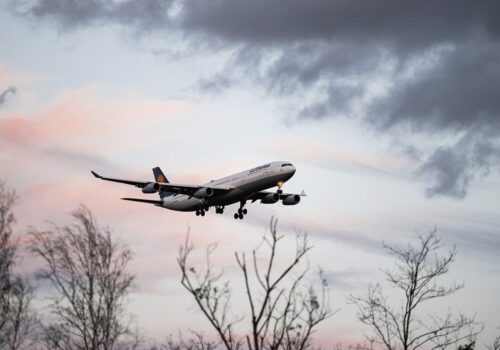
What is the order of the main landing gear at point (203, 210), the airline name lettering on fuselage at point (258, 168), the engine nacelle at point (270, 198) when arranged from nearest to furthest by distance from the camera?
the airline name lettering on fuselage at point (258, 168)
the main landing gear at point (203, 210)
the engine nacelle at point (270, 198)

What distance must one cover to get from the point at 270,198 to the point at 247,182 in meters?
8.41

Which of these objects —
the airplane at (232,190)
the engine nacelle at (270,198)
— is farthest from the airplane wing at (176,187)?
the engine nacelle at (270,198)

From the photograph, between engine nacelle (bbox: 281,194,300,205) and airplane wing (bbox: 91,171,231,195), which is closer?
airplane wing (bbox: 91,171,231,195)

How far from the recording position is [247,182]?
250 feet

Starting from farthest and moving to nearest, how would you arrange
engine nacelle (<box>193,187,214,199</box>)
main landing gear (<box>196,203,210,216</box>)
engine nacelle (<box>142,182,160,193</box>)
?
main landing gear (<box>196,203,210,216</box>), engine nacelle (<box>193,187,214,199</box>), engine nacelle (<box>142,182,160,193</box>)

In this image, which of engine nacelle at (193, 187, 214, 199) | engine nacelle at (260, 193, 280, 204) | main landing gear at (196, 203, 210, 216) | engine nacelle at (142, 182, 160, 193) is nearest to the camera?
engine nacelle at (142, 182, 160, 193)

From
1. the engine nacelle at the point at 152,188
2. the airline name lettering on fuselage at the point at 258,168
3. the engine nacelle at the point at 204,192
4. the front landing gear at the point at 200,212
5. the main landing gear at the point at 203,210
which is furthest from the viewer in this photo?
the front landing gear at the point at 200,212

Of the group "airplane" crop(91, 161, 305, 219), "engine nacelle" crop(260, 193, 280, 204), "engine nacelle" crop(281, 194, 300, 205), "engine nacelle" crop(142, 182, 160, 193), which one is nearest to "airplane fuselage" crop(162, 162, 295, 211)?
"airplane" crop(91, 161, 305, 219)

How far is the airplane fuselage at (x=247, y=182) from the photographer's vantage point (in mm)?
74250

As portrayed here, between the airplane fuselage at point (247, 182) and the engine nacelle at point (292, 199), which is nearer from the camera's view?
the airplane fuselage at point (247, 182)

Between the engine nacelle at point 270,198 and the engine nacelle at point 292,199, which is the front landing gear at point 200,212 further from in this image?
the engine nacelle at point 292,199

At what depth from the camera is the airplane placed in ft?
244

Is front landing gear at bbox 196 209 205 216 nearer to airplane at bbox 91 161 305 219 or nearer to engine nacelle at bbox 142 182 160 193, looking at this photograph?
airplane at bbox 91 161 305 219

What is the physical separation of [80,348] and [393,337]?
1186 cm
